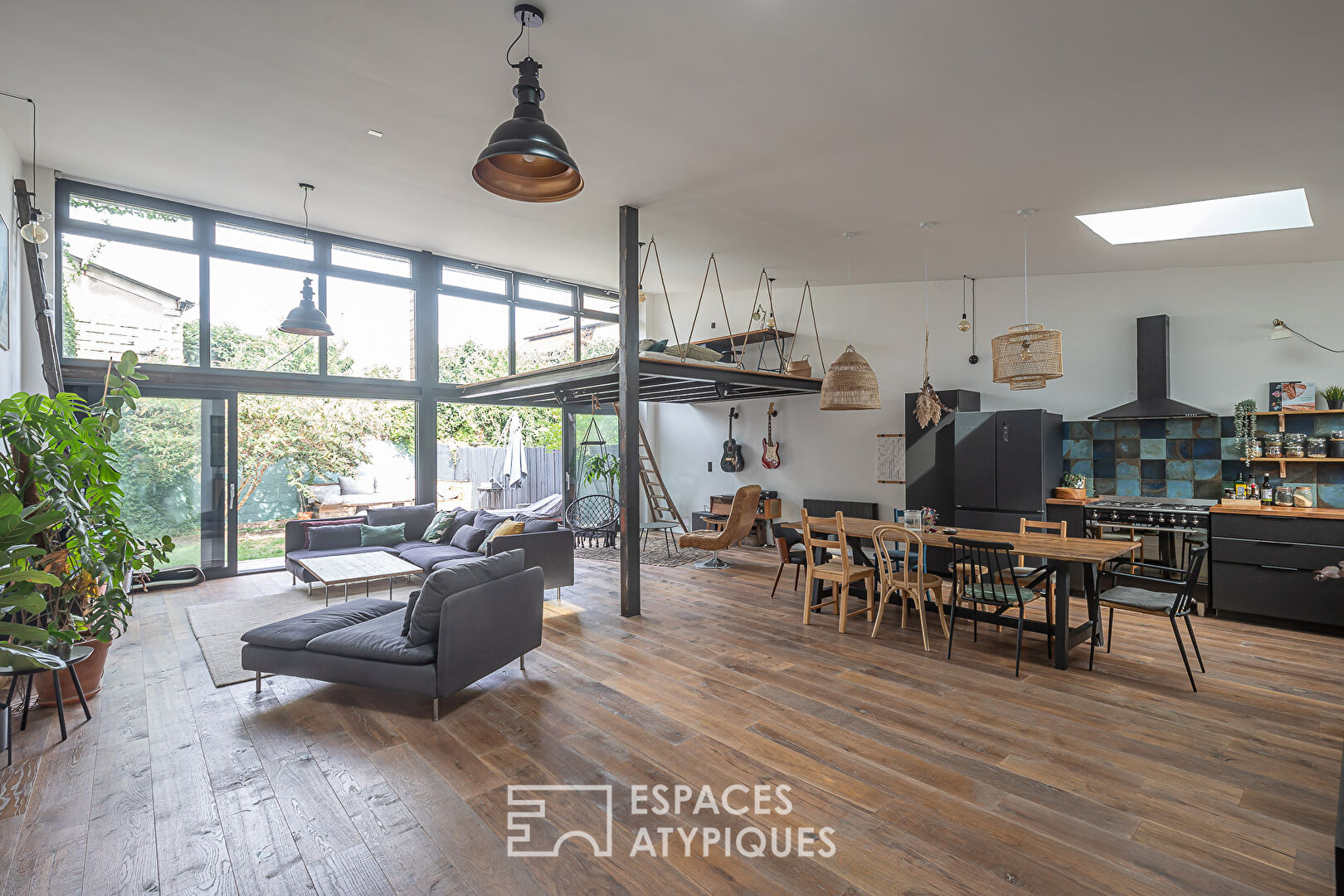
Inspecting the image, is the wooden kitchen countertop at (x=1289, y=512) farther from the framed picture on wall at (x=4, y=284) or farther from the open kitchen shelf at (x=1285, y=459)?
the framed picture on wall at (x=4, y=284)

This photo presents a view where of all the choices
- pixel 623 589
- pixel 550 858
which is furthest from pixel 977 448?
pixel 550 858

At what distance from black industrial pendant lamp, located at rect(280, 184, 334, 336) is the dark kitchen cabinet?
8.10m

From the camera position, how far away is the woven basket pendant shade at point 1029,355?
4.46 m

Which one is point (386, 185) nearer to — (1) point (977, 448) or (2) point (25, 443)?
(2) point (25, 443)

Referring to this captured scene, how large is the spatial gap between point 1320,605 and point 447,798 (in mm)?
6311

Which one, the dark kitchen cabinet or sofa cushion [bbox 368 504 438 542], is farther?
sofa cushion [bbox 368 504 438 542]

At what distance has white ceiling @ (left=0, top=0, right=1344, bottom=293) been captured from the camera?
9.09ft

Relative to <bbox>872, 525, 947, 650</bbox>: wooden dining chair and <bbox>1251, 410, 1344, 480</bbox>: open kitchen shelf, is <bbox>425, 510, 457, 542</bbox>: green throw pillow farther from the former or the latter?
<bbox>1251, 410, 1344, 480</bbox>: open kitchen shelf

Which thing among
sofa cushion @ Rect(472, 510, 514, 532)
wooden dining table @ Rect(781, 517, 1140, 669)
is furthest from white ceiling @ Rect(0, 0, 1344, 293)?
sofa cushion @ Rect(472, 510, 514, 532)

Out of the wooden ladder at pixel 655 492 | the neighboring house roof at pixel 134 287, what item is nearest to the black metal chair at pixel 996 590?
the wooden ladder at pixel 655 492

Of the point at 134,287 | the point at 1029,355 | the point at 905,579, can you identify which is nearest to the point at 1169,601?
the point at 905,579

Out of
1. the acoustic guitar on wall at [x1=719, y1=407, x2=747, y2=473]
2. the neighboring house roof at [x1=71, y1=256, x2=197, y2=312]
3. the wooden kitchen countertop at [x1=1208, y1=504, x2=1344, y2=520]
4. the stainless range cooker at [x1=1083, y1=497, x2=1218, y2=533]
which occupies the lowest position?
the stainless range cooker at [x1=1083, y1=497, x2=1218, y2=533]

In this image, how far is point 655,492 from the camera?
34.9 feet

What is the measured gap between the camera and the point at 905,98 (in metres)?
3.29
